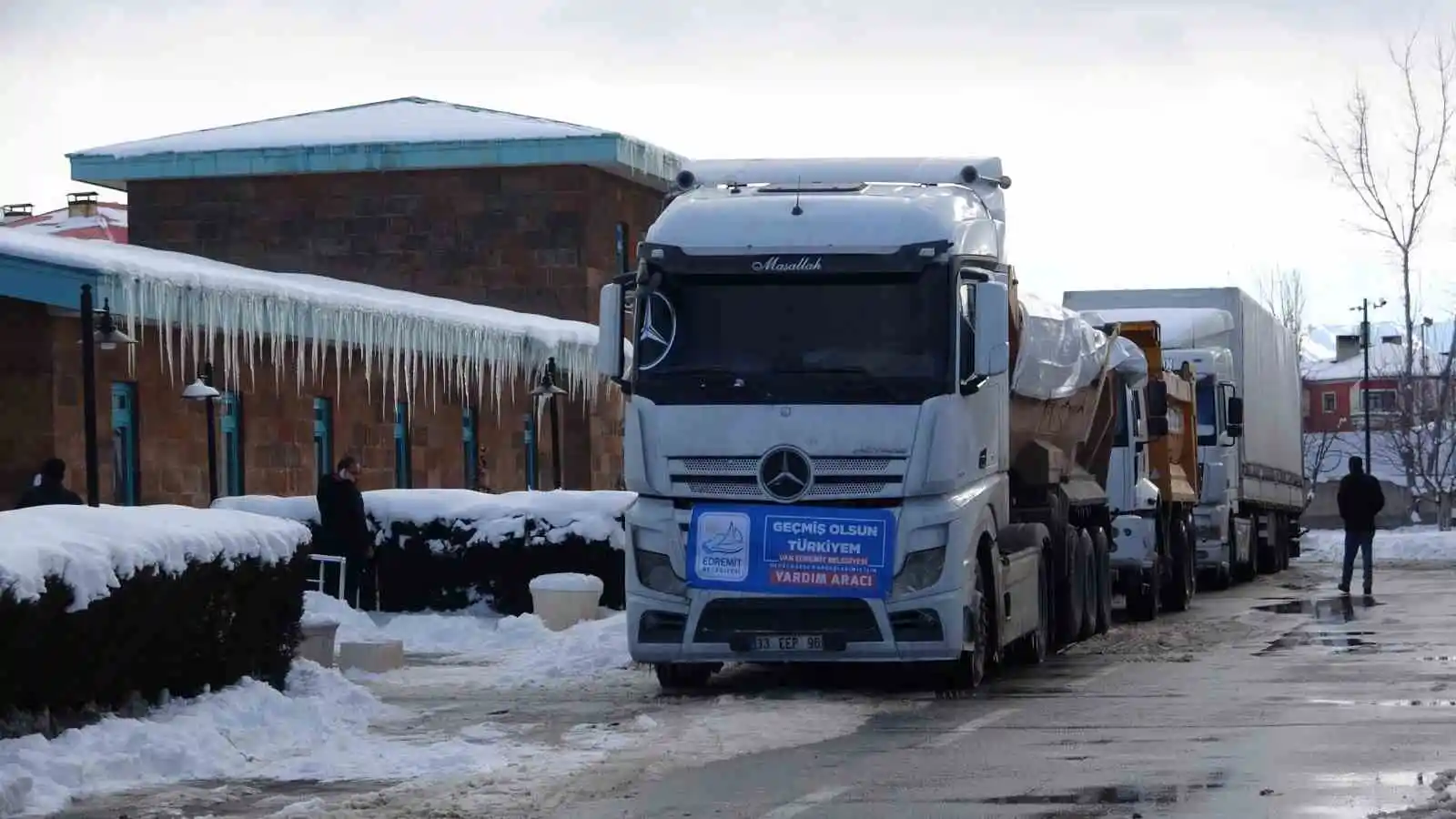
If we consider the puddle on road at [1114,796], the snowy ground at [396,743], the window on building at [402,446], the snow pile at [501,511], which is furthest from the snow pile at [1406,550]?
the puddle on road at [1114,796]

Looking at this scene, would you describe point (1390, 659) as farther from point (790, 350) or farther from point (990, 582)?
point (790, 350)

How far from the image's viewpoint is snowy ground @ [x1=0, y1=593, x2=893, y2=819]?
37.2 ft

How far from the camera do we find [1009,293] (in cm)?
1836

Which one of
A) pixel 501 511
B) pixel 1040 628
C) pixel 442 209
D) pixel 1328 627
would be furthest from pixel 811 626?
pixel 442 209

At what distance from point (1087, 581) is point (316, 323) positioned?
11.5m

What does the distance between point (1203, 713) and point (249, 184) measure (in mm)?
33371

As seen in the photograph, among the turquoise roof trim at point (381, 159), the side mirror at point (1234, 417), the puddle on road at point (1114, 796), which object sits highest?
the turquoise roof trim at point (381, 159)

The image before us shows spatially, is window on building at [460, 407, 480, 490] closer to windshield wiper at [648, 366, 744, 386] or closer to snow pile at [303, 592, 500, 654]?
snow pile at [303, 592, 500, 654]

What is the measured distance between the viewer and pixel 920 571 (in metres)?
16.2

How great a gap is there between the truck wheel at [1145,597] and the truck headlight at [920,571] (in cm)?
1081

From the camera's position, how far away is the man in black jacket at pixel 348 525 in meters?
23.5

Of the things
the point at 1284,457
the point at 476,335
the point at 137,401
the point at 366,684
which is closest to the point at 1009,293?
the point at 366,684

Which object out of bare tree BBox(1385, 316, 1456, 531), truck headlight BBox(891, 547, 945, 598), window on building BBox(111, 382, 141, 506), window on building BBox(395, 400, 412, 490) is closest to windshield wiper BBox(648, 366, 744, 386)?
truck headlight BBox(891, 547, 945, 598)

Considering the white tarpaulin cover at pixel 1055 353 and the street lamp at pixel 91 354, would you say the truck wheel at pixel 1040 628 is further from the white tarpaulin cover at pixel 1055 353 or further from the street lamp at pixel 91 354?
the street lamp at pixel 91 354
